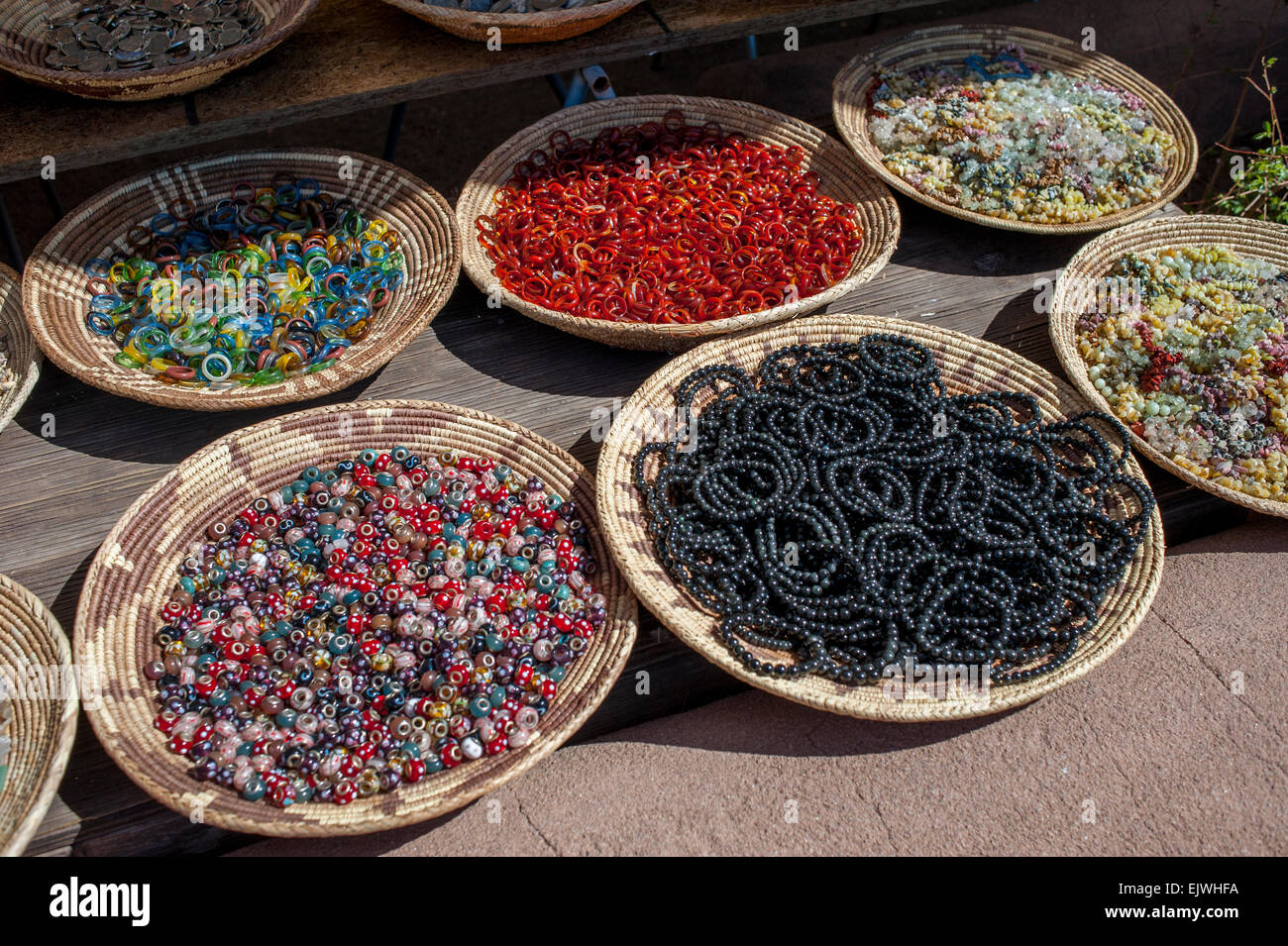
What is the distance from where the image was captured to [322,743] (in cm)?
224

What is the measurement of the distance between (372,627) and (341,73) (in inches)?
84.0

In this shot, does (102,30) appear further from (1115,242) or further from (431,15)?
(1115,242)

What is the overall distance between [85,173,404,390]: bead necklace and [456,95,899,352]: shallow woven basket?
0.39 meters

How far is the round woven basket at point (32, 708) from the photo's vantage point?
6.71 feet

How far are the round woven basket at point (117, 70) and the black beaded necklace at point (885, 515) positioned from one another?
186 cm

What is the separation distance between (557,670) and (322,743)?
60 centimetres

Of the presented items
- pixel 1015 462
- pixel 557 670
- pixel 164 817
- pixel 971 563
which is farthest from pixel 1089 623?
pixel 164 817

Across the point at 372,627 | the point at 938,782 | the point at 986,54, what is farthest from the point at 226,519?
the point at 986,54

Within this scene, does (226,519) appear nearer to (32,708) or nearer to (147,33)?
(32,708)

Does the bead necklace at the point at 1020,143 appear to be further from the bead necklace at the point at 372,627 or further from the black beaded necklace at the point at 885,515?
the bead necklace at the point at 372,627

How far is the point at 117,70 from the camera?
3105 millimetres

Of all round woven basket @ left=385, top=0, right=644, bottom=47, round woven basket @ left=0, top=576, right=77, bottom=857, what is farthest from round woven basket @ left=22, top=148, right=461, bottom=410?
round woven basket @ left=0, top=576, right=77, bottom=857

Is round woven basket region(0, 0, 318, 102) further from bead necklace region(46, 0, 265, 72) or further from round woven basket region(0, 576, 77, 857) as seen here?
round woven basket region(0, 576, 77, 857)

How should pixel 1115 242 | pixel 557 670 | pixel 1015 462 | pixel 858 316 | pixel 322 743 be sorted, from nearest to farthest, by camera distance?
pixel 322 743 → pixel 557 670 → pixel 1015 462 → pixel 858 316 → pixel 1115 242
